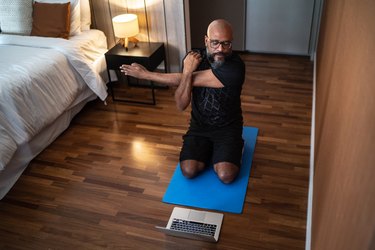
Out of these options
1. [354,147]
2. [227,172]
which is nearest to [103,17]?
[227,172]

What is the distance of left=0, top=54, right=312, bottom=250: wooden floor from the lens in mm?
2012

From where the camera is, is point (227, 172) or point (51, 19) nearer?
point (227, 172)

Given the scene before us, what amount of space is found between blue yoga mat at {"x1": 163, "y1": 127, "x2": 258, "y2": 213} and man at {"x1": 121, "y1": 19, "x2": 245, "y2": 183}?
0.17 ft

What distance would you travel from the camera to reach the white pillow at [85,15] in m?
3.27

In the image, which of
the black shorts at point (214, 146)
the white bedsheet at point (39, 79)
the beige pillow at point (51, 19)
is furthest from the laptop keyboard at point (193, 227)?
the beige pillow at point (51, 19)

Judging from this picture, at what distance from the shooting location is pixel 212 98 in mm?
2289

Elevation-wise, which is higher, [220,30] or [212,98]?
[220,30]

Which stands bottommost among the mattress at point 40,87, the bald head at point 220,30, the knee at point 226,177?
the knee at point 226,177

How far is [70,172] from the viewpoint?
2.53 metres

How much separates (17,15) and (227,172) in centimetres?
231

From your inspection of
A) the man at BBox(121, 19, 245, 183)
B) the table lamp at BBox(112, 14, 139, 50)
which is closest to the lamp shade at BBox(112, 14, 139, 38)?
the table lamp at BBox(112, 14, 139, 50)

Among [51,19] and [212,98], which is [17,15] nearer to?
[51,19]

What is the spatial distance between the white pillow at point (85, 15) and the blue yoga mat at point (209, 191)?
174 cm

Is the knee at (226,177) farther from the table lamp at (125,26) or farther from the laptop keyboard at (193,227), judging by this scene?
the table lamp at (125,26)
